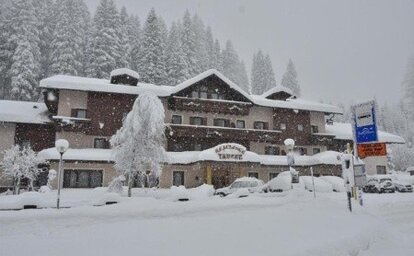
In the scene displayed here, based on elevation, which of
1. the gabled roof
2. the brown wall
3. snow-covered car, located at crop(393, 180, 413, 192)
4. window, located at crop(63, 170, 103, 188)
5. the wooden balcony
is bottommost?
snow-covered car, located at crop(393, 180, 413, 192)

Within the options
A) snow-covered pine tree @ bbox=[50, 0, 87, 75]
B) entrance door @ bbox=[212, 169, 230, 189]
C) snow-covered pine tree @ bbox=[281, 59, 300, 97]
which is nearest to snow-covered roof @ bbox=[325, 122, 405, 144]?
entrance door @ bbox=[212, 169, 230, 189]

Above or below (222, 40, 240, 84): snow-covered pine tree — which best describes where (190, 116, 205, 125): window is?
below

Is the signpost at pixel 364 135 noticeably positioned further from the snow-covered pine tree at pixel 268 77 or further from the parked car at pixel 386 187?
the snow-covered pine tree at pixel 268 77

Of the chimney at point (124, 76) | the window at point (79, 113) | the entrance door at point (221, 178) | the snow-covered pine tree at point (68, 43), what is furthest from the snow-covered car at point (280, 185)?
the snow-covered pine tree at point (68, 43)

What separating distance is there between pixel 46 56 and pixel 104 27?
964cm

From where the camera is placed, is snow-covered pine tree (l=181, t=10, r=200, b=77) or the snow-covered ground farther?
snow-covered pine tree (l=181, t=10, r=200, b=77)


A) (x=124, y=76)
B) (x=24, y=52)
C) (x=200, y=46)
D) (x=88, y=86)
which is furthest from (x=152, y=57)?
(x=88, y=86)

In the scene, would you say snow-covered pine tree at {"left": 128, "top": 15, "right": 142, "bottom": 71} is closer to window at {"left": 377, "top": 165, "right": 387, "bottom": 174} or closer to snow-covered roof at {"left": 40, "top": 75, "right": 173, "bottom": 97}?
snow-covered roof at {"left": 40, "top": 75, "right": 173, "bottom": 97}

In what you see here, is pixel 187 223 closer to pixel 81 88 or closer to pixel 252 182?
pixel 252 182

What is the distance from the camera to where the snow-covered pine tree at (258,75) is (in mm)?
67062

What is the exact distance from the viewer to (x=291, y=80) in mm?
67500

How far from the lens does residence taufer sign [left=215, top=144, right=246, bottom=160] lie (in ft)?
110

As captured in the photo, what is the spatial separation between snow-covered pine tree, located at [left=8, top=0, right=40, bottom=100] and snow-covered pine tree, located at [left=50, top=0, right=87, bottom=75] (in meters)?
2.43

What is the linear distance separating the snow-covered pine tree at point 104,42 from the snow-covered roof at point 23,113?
42.4ft
